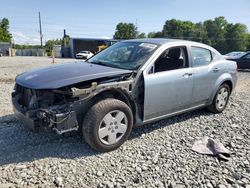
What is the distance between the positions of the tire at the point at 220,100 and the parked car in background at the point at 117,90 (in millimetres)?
340

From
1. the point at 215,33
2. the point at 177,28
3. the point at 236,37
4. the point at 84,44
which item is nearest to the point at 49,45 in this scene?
the point at 84,44

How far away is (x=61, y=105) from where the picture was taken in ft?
11.1

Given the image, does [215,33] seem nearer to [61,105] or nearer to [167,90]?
[167,90]

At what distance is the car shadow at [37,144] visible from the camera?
11.3ft

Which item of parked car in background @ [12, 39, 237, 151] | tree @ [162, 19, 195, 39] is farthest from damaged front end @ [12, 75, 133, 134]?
tree @ [162, 19, 195, 39]

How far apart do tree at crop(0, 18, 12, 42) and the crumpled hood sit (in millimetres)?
74697

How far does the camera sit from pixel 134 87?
378 centimetres

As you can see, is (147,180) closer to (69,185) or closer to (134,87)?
(69,185)

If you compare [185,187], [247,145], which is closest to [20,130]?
[185,187]

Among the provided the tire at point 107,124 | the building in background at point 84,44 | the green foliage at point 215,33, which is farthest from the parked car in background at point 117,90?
the green foliage at point 215,33

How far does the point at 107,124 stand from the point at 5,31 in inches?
3109

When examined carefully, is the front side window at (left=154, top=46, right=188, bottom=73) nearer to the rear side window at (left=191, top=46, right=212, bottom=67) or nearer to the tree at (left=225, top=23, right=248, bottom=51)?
the rear side window at (left=191, top=46, right=212, bottom=67)

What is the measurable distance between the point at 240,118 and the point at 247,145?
1.35m

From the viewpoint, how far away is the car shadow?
344 centimetres
